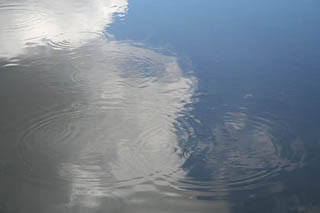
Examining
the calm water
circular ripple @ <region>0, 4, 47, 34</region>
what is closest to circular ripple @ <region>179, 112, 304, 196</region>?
the calm water

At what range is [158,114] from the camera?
8.48 feet

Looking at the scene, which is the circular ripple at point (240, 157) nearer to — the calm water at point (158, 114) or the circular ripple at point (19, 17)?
the calm water at point (158, 114)

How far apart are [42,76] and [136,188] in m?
1.48

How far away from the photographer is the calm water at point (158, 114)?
1.92 m

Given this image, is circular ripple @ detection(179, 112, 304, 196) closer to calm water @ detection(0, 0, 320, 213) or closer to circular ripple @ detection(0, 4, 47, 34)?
calm water @ detection(0, 0, 320, 213)

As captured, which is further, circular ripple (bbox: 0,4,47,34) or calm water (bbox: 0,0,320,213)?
circular ripple (bbox: 0,4,47,34)

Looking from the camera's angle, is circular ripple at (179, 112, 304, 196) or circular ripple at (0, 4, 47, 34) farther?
circular ripple at (0, 4, 47, 34)

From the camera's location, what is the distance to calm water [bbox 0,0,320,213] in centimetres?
192

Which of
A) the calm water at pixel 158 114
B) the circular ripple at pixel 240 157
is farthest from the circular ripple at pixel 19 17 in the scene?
the circular ripple at pixel 240 157

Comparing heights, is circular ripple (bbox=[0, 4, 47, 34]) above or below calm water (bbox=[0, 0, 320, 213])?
above

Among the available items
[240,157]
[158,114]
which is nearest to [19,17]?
[158,114]

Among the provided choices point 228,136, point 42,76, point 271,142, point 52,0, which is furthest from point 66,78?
point 52,0

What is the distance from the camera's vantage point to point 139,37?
3836 mm

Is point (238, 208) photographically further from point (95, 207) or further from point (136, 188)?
point (95, 207)
